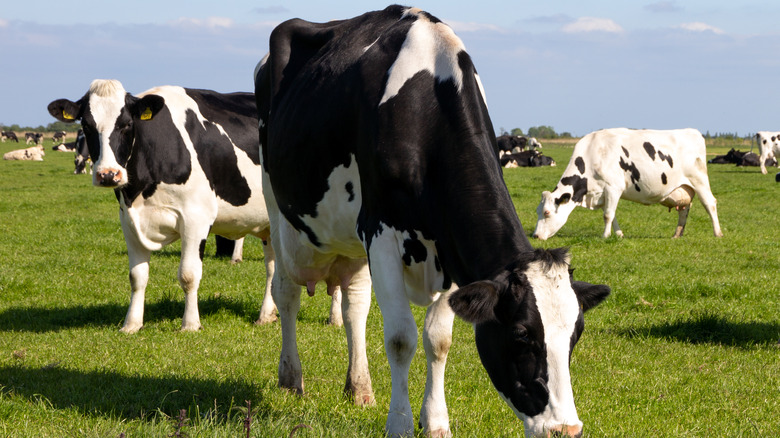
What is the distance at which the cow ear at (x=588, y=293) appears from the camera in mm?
3670

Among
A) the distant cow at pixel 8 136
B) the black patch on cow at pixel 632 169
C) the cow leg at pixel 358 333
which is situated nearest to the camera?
the cow leg at pixel 358 333

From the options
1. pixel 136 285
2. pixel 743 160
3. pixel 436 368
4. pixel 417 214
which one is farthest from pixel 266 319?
pixel 743 160

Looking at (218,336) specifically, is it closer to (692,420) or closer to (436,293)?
(436,293)

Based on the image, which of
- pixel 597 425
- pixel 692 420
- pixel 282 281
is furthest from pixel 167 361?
pixel 692 420

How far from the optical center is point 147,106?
8.13 m

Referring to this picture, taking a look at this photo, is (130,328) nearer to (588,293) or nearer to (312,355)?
(312,355)

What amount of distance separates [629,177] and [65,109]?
41.4 feet

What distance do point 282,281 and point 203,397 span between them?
1.22 metres

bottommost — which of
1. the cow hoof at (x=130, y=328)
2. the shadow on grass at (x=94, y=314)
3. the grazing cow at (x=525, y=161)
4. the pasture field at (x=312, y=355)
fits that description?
the shadow on grass at (x=94, y=314)

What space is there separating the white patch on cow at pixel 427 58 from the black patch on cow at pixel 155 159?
14.0ft

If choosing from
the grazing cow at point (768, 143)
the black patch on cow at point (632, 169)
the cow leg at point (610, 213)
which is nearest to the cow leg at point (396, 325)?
the cow leg at point (610, 213)

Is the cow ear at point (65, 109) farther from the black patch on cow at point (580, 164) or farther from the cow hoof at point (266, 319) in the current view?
the black patch on cow at point (580, 164)

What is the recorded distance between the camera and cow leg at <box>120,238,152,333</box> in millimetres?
8023

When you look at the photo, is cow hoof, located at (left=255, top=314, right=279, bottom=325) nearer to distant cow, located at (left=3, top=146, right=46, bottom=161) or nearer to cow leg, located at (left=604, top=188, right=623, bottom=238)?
cow leg, located at (left=604, top=188, right=623, bottom=238)
